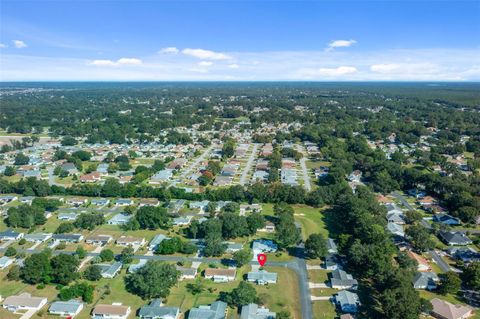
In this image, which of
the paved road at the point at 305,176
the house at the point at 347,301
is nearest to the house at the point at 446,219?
the paved road at the point at 305,176

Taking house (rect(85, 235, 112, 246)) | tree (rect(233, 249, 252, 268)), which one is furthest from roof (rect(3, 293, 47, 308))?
tree (rect(233, 249, 252, 268))

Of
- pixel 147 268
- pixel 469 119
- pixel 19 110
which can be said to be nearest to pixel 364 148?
pixel 147 268

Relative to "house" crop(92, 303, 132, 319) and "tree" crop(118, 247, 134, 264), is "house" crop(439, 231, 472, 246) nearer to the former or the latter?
"house" crop(92, 303, 132, 319)

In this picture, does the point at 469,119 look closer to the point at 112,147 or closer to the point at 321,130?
the point at 321,130

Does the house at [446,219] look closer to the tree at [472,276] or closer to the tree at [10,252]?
the tree at [472,276]

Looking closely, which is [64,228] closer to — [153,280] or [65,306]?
[65,306]
